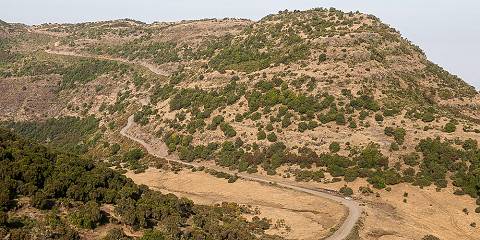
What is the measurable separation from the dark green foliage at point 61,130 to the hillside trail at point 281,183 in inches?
504

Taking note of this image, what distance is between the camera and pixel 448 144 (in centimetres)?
7181

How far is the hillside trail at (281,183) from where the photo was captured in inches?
2062

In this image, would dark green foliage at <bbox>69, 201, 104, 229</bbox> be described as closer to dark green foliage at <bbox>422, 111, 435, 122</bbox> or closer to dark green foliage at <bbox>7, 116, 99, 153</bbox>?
dark green foliage at <bbox>422, 111, 435, 122</bbox>

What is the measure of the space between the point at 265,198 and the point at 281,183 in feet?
24.8

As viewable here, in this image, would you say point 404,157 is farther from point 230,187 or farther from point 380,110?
point 230,187

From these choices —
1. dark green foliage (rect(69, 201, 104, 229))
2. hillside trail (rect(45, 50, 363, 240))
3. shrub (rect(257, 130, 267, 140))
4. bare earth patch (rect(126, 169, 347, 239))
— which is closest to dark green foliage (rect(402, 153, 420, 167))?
hillside trail (rect(45, 50, 363, 240))

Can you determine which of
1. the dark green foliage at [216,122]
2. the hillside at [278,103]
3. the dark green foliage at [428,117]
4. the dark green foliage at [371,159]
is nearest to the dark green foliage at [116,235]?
the hillside at [278,103]

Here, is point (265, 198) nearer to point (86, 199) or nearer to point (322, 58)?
point (86, 199)

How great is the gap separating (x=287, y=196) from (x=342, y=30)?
6119 cm

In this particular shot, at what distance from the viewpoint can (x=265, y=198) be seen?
6397 centimetres

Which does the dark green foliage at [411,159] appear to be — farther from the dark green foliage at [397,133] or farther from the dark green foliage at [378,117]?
the dark green foliage at [378,117]

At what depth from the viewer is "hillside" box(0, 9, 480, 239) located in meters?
72.6

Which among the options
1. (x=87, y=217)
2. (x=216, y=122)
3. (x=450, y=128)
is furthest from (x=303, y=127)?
(x=87, y=217)

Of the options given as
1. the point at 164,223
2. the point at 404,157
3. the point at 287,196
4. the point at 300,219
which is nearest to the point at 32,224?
the point at 164,223
